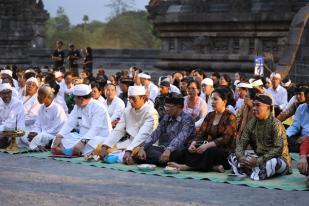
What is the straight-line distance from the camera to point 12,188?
8.19m

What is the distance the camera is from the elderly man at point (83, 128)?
11.1 m

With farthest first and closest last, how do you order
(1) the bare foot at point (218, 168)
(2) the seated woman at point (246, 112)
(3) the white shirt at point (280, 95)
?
(3) the white shirt at point (280, 95)
(2) the seated woman at point (246, 112)
(1) the bare foot at point (218, 168)

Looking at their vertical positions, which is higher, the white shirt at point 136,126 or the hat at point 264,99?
the hat at point 264,99

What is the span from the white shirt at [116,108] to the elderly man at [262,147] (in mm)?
4046

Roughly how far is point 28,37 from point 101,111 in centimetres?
2647

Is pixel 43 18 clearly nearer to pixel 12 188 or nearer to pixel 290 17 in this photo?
pixel 290 17

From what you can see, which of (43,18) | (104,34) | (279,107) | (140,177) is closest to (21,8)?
(43,18)

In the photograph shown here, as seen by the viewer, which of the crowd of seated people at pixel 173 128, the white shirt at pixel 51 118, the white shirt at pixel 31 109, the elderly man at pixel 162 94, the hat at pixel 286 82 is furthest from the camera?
the hat at pixel 286 82

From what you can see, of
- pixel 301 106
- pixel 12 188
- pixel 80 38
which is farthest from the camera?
pixel 80 38

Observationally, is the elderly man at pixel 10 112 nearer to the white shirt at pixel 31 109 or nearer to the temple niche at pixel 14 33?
the white shirt at pixel 31 109

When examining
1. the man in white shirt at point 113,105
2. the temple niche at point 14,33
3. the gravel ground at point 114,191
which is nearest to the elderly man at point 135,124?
the gravel ground at point 114,191

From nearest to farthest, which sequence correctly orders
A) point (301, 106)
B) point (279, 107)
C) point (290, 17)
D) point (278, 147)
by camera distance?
point (278, 147) < point (301, 106) < point (279, 107) < point (290, 17)

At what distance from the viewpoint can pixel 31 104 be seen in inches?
508

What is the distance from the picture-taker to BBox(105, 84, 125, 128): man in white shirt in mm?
12969
